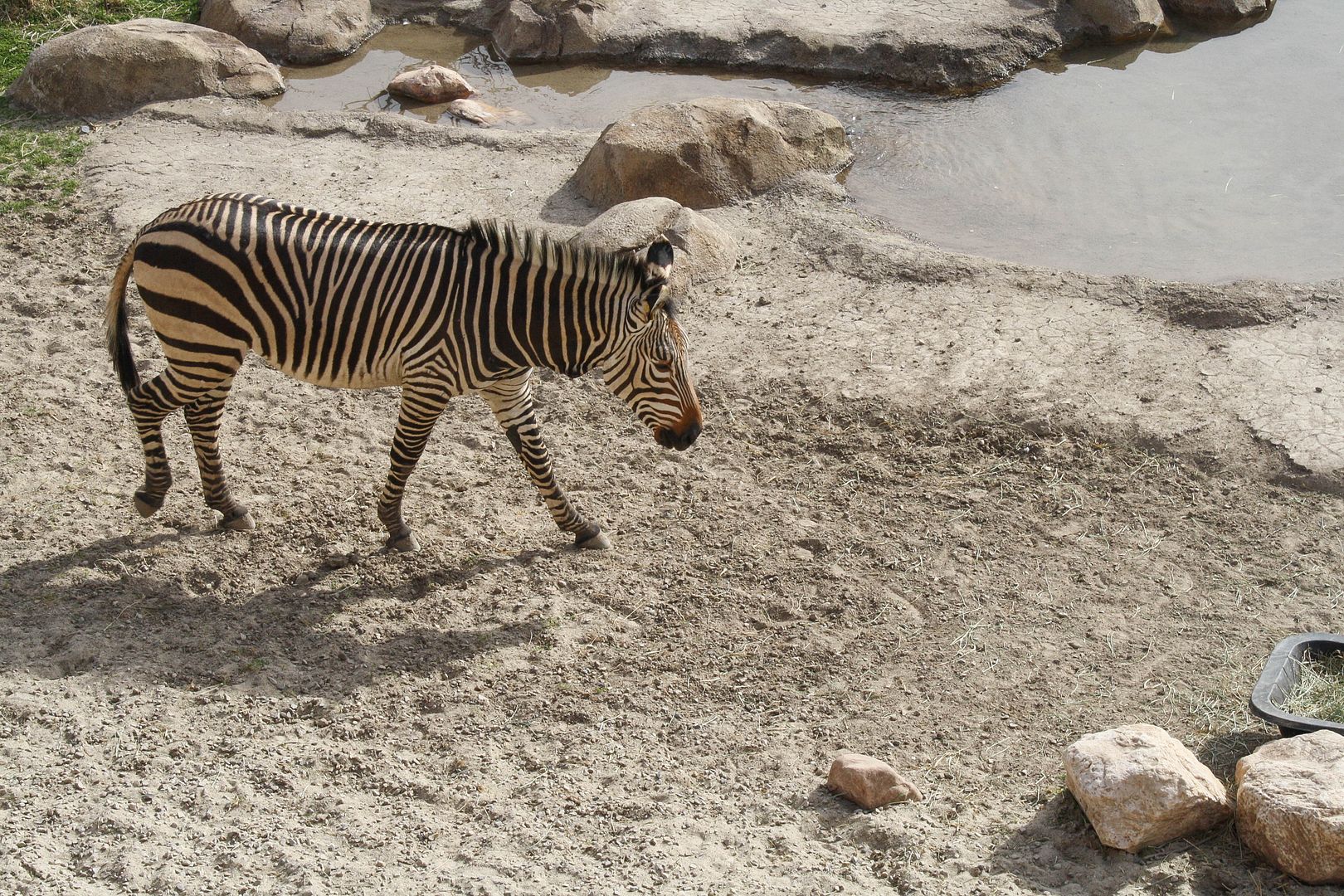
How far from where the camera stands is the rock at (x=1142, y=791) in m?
3.93

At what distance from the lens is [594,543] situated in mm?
5938

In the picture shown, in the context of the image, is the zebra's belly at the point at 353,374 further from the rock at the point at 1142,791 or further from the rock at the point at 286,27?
the rock at the point at 286,27

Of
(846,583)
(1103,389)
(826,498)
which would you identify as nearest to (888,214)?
(1103,389)

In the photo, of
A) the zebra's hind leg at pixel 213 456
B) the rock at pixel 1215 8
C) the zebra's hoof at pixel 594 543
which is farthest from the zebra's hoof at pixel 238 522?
the rock at pixel 1215 8

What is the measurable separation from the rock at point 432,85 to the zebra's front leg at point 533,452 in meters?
6.71

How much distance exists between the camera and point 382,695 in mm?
4922

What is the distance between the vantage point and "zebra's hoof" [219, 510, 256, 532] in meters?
5.93

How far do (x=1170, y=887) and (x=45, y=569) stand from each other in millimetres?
5052

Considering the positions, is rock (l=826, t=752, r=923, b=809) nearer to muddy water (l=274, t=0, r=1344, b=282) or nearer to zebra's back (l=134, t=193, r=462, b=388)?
zebra's back (l=134, t=193, r=462, b=388)

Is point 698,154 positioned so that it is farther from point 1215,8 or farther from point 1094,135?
point 1215,8

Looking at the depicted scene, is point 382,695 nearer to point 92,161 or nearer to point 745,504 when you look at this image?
point 745,504

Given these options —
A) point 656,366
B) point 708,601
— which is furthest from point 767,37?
point 708,601

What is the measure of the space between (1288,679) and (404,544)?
13.4 ft

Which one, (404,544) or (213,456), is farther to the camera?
(404,544)
